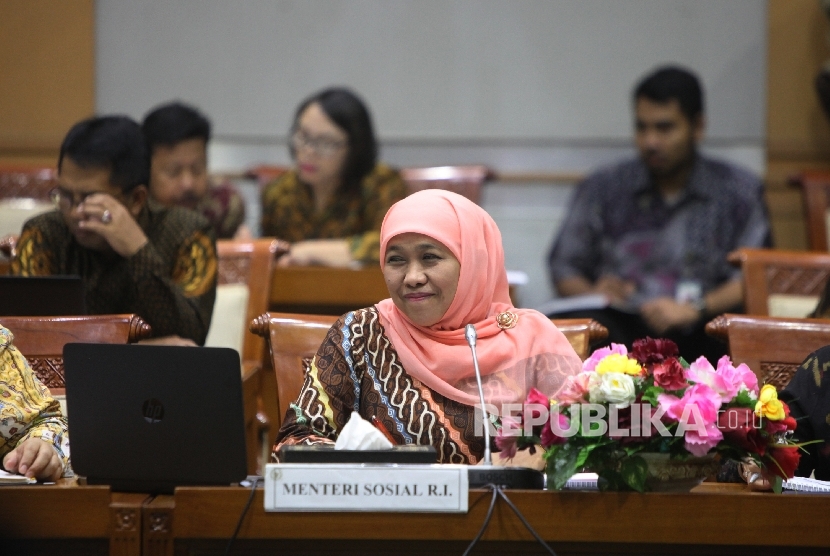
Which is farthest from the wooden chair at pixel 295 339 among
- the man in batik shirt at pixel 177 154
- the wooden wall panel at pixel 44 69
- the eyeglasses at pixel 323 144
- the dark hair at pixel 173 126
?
the wooden wall panel at pixel 44 69

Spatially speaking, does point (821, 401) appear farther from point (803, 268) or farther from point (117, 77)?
point (117, 77)

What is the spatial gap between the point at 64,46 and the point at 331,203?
157 centimetres

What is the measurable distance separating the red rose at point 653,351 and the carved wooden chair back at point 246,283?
1.58m

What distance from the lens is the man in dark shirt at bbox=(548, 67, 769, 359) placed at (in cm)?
388

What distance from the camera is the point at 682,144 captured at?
13.1 feet

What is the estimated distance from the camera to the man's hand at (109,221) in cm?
254

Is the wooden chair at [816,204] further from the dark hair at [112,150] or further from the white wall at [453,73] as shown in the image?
the dark hair at [112,150]

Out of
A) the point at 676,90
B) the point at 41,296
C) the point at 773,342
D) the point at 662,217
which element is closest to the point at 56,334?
the point at 41,296

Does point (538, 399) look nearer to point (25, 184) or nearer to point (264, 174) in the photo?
point (264, 174)

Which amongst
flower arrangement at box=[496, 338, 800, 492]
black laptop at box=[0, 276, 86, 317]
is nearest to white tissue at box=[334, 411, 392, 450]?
flower arrangement at box=[496, 338, 800, 492]

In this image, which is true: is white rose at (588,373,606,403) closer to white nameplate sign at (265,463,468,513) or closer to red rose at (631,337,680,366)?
red rose at (631,337,680,366)

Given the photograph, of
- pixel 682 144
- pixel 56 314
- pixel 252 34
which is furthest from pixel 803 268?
pixel 252 34

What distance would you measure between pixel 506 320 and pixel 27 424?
883mm

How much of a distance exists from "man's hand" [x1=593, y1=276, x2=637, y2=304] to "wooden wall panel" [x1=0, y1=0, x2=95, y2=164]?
2359 millimetres
